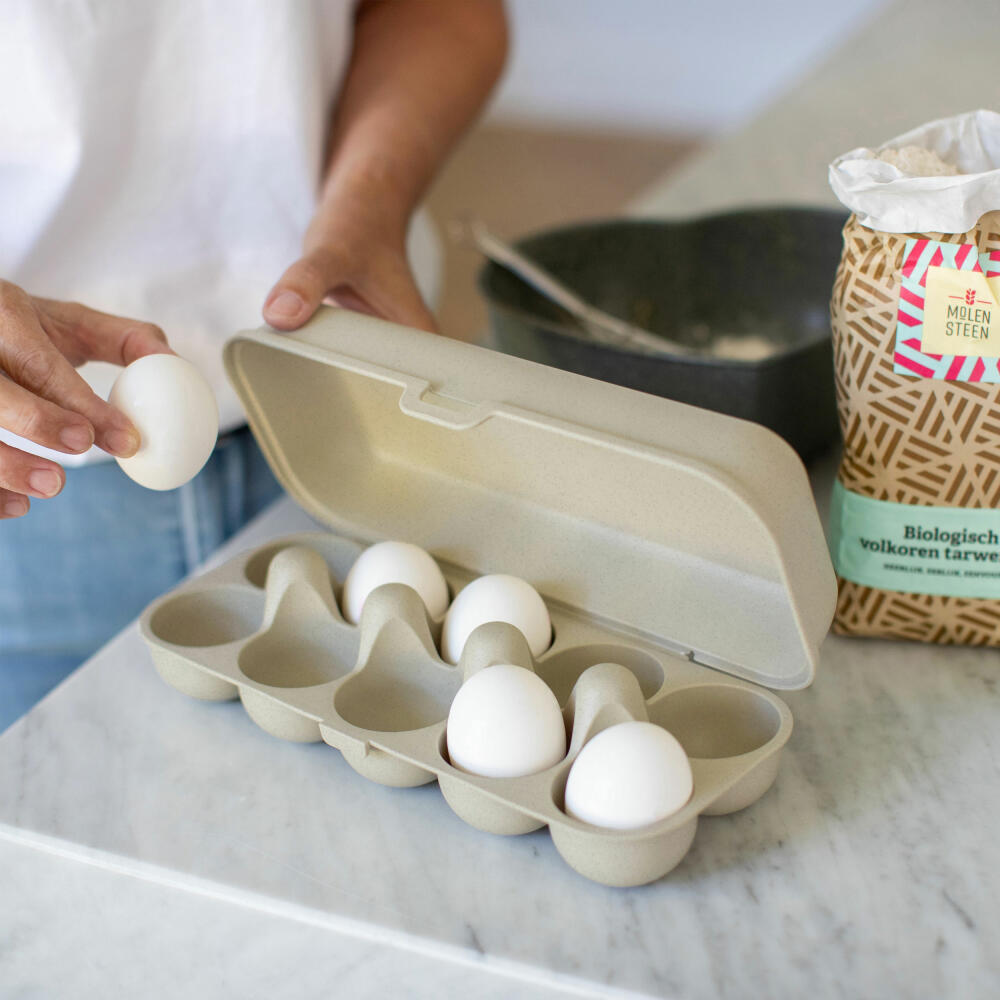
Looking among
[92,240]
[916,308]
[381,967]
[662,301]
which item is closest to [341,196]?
[92,240]

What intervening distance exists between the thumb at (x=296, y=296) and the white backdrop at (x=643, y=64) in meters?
4.23

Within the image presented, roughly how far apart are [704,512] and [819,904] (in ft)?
0.81

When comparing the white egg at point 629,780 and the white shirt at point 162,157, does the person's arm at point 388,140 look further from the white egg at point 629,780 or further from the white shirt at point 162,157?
the white egg at point 629,780

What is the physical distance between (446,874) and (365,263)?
20.5 inches

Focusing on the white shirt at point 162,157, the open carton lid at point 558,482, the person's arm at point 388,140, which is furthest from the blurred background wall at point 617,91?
the open carton lid at point 558,482

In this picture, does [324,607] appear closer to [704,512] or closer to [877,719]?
[704,512]

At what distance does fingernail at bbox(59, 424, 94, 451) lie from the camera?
26.2 inches

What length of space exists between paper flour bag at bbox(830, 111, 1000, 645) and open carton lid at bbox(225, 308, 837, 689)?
98 millimetres

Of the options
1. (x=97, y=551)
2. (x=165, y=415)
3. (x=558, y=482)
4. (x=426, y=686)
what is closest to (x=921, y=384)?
(x=558, y=482)

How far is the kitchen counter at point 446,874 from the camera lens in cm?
58

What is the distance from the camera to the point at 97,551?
1.04 meters

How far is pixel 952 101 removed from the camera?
1.76 meters

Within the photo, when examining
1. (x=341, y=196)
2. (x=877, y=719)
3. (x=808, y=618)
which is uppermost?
(x=341, y=196)

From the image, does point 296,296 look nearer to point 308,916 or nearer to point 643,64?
point 308,916
